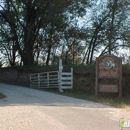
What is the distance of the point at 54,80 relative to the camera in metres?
20.1

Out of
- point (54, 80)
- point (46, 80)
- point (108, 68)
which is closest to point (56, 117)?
point (108, 68)

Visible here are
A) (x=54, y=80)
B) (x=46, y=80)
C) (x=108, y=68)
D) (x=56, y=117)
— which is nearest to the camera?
(x=56, y=117)

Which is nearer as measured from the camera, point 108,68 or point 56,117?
point 56,117

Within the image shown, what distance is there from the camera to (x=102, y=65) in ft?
50.8

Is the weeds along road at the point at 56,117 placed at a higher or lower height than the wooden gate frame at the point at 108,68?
lower

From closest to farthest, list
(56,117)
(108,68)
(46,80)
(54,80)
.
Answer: (56,117)
(108,68)
(54,80)
(46,80)

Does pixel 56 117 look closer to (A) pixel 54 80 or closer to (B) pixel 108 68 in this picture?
(B) pixel 108 68

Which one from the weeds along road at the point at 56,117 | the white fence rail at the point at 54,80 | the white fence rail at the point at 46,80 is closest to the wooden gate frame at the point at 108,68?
the white fence rail at the point at 54,80

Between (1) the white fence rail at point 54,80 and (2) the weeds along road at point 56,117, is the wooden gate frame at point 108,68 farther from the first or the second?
(2) the weeds along road at point 56,117

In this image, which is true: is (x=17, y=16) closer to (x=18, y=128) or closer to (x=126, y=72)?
(x=126, y=72)

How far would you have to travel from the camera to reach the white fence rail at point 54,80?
60.7ft

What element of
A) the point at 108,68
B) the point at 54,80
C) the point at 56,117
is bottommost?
the point at 56,117

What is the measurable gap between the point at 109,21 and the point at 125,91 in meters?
16.1

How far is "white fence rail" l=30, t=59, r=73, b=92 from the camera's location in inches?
729
